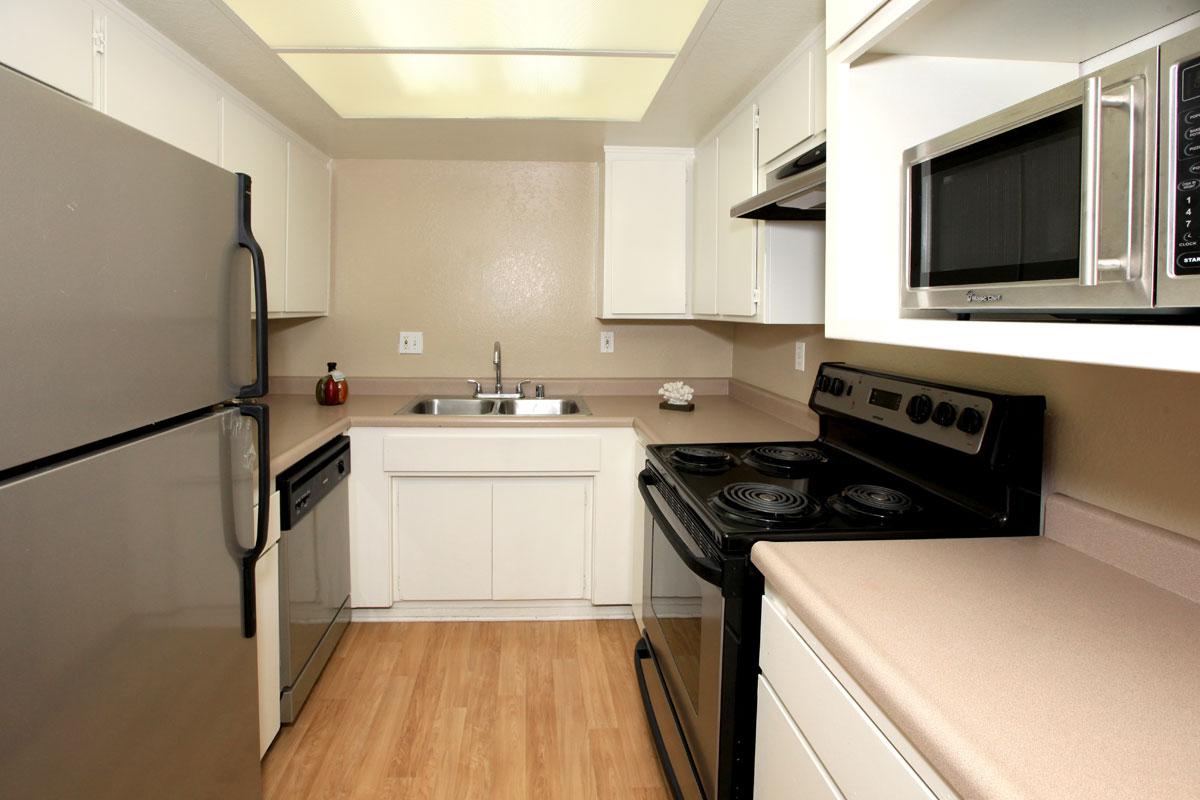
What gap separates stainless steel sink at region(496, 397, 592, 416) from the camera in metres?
3.28

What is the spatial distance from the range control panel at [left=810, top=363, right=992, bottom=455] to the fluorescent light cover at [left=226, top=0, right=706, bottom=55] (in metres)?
1.16

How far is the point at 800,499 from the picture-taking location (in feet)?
4.86

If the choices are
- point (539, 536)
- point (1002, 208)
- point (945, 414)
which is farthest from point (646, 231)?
point (1002, 208)

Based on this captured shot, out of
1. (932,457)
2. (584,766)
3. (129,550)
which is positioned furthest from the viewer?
(584,766)

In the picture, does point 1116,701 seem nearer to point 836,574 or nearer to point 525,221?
point 836,574

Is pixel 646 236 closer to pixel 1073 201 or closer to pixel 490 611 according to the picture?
pixel 490 611

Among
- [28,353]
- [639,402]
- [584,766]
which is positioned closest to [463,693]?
[584,766]

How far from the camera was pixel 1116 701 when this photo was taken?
751 mm

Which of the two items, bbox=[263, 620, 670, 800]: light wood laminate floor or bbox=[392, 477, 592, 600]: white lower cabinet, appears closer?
bbox=[263, 620, 670, 800]: light wood laminate floor

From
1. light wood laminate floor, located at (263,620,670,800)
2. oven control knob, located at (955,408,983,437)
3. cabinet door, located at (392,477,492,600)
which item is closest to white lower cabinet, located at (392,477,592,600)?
cabinet door, located at (392,477,492,600)

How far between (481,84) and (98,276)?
2051mm

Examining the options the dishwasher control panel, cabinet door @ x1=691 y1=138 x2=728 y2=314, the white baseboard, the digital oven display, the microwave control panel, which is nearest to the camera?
the microwave control panel

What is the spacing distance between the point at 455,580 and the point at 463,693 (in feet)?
1.82

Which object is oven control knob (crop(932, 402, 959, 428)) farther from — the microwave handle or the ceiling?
the ceiling
